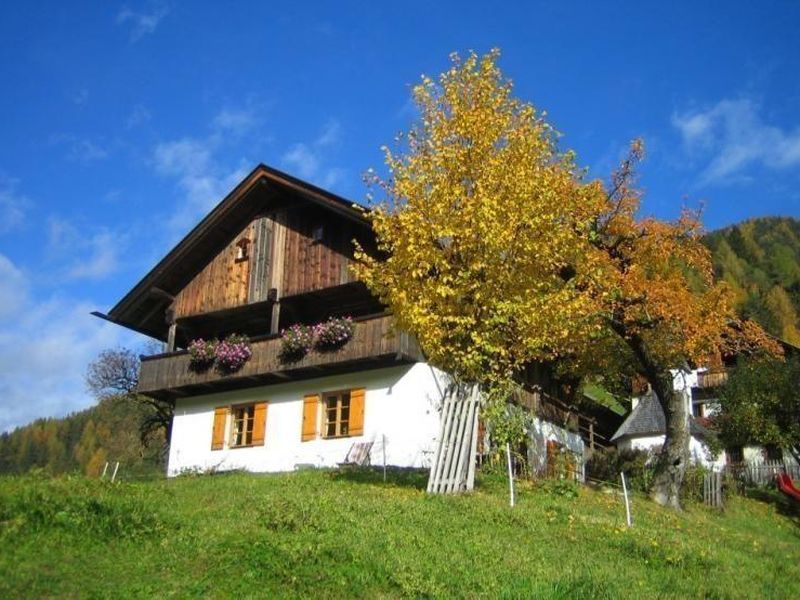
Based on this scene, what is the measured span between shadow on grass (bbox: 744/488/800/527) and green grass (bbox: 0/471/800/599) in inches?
469

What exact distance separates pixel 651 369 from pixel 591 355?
111 inches

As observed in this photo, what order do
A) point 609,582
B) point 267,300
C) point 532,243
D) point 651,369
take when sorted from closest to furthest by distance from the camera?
1. point 609,582
2. point 532,243
3. point 651,369
4. point 267,300

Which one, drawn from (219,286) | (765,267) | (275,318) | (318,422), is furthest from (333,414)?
(765,267)

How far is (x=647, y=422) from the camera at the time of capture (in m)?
37.1

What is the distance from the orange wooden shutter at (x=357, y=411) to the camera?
23906 millimetres

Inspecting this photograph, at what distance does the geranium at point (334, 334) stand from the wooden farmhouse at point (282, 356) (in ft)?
0.48

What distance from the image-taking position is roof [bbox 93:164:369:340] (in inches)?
1092

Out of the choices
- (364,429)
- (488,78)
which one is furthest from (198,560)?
(364,429)

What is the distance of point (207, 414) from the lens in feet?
92.2

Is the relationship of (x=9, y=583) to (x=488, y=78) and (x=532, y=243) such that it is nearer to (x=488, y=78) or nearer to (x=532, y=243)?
(x=532, y=243)

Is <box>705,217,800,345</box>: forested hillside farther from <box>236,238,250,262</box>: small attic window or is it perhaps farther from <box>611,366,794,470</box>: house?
<box>236,238,250,262</box>: small attic window

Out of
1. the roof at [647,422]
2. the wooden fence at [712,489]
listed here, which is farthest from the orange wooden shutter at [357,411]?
the roof at [647,422]

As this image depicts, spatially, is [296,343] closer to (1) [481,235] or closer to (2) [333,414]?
(2) [333,414]

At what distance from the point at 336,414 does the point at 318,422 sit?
59cm
